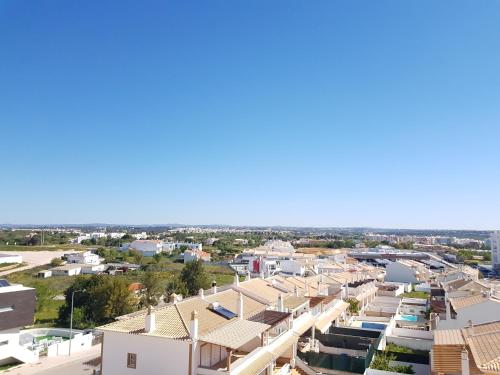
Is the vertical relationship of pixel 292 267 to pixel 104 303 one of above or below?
below

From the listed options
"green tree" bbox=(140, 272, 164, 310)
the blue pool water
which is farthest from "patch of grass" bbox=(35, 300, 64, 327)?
the blue pool water

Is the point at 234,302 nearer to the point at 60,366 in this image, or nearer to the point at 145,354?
the point at 145,354

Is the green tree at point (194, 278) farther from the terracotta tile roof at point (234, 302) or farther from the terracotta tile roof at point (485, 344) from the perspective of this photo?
the terracotta tile roof at point (485, 344)

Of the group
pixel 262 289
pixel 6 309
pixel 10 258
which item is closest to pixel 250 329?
pixel 262 289

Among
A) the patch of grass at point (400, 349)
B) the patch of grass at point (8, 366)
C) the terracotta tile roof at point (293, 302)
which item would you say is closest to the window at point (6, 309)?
the patch of grass at point (8, 366)

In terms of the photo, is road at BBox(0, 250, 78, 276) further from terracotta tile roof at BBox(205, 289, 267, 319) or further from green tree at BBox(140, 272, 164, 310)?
terracotta tile roof at BBox(205, 289, 267, 319)
